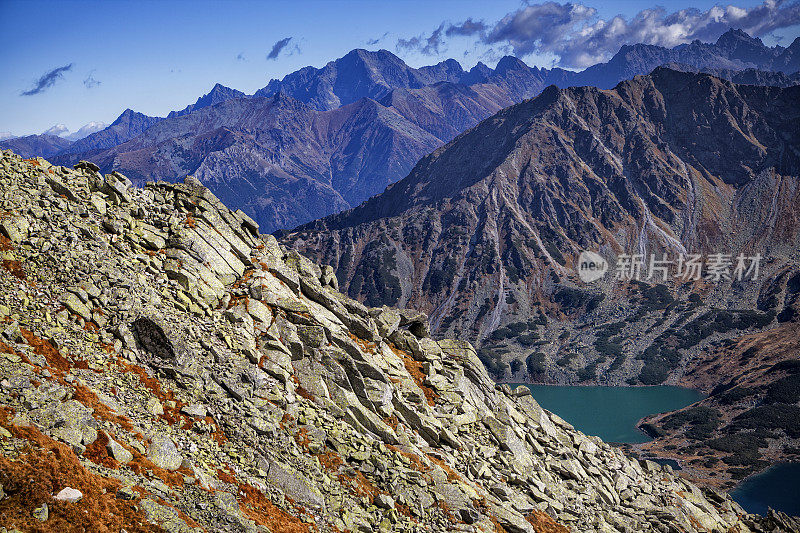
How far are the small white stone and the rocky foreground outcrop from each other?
0.18 feet

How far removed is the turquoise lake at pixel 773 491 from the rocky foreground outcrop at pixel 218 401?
96.1m

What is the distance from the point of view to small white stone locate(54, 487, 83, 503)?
1571 cm

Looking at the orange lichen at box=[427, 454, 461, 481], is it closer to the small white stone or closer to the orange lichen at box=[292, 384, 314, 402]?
the orange lichen at box=[292, 384, 314, 402]

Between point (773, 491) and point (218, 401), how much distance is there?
14148 centimetres

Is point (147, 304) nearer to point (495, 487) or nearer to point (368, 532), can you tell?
point (368, 532)

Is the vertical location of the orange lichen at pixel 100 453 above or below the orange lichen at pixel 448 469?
below

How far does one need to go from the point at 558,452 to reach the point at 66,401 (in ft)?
106

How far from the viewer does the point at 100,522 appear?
1584 centimetres

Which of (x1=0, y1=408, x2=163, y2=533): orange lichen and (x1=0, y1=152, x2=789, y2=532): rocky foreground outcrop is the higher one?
(x1=0, y1=152, x2=789, y2=532): rocky foreground outcrop

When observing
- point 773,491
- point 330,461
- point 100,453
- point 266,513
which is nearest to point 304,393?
point 330,461

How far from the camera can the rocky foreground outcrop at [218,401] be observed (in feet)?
60.7

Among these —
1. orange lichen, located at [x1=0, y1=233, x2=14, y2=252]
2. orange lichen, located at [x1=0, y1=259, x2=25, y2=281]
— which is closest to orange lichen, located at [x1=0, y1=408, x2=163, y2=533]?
A: orange lichen, located at [x1=0, y1=259, x2=25, y2=281]

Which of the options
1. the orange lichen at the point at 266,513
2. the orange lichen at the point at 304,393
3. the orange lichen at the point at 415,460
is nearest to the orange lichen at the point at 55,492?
the orange lichen at the point at 266,513

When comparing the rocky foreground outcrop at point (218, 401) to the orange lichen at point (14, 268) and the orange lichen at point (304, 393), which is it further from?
the orange lichen at point (304, 393)
